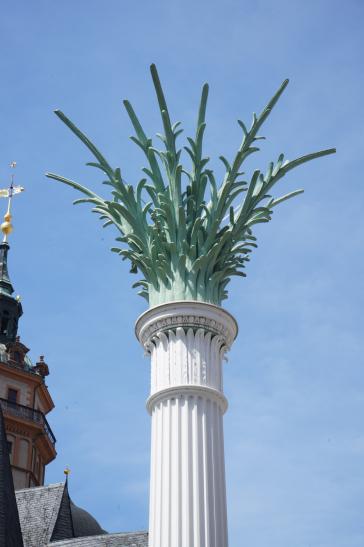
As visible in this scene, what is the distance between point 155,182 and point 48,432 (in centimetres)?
3878

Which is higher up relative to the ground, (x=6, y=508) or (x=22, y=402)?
(x=22, y=402)

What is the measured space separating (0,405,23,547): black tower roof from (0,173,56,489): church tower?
2436cm

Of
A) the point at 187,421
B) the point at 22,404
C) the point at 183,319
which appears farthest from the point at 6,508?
the point at 22,404

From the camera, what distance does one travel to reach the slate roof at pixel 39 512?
29922 millimetres

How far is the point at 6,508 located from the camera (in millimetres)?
23797

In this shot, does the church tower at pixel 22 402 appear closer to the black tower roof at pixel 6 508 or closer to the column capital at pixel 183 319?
the black tower roof at pixel 6 508

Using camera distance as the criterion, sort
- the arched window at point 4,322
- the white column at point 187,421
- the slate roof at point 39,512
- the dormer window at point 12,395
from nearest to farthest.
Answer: the white column at point 187,421 < the slate roof at point 39,512 < the dormer window at point 12,395 < the arched window at point 4,322

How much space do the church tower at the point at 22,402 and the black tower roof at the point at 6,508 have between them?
24.4m

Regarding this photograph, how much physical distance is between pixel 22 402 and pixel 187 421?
3988 cm

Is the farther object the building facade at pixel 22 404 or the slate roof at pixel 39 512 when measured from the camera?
the building facade at pixel 22 404

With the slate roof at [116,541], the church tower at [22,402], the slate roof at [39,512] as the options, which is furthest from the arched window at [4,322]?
the slate roof at [116,541]

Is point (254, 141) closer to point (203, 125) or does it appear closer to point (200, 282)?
point (203, 125)

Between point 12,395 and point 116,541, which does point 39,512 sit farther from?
point 12,395

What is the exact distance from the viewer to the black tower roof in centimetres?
2308
